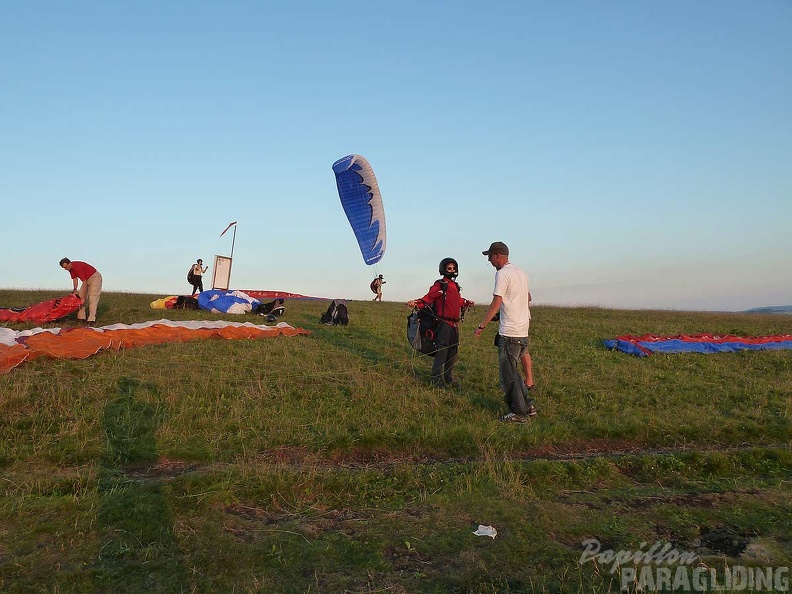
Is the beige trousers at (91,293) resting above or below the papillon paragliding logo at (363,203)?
below

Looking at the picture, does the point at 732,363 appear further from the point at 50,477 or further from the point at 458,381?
the point at 50,477

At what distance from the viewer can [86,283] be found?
47.6ft

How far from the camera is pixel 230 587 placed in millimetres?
3264

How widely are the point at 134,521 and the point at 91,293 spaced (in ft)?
39.4

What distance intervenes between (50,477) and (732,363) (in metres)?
11.7

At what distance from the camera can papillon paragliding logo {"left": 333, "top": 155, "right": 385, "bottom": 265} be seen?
15789 mm

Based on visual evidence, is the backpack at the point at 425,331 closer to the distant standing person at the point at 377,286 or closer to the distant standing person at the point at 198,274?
the distant standing person at the point at 198,274

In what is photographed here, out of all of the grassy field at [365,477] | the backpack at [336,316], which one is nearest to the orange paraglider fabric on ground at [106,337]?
the grassy field at [365,477]

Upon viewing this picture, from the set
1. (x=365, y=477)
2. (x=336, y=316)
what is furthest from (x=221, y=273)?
(x=365, y=477)

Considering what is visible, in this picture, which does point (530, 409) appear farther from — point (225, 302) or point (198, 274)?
point (198, 274)

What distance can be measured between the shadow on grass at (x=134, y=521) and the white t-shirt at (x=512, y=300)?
415 cm

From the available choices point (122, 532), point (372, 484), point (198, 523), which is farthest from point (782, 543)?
point (122, 532)

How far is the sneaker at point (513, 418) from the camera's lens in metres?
6.93

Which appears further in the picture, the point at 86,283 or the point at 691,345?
the point at 86,283
